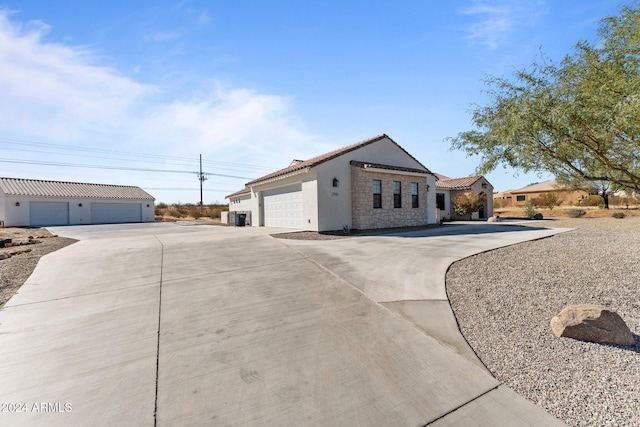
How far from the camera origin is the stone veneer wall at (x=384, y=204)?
14.8 meters

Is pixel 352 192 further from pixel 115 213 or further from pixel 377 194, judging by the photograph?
pixel 115 213

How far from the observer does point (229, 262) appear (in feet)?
23.5

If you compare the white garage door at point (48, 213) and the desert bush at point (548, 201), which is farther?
the desert bush at point (548, 201)

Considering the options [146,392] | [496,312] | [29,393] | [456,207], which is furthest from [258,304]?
[456,207]

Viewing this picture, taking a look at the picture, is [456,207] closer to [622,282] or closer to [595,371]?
[622,282]

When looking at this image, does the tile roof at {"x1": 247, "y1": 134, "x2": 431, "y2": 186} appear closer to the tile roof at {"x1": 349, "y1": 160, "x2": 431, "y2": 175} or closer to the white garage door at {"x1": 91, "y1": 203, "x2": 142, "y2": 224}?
the tile roof at {"x1": 349, "y1": 160, "x2": 431, "y2": 175}

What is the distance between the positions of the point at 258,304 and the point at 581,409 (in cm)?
379

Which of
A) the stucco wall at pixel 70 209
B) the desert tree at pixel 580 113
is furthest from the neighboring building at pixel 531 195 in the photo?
the stucco wall at pixel 70 209

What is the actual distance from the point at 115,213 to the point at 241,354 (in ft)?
115

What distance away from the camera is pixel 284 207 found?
16484 millimetres

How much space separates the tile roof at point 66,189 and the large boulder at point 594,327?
36122 millimetres

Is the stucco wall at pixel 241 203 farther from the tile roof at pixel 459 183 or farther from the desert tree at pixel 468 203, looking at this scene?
the desert tree at pixel 468 203

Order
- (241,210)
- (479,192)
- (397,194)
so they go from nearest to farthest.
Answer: (397,194), (241,210), (479,192)

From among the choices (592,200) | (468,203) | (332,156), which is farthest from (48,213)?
(592,200)
